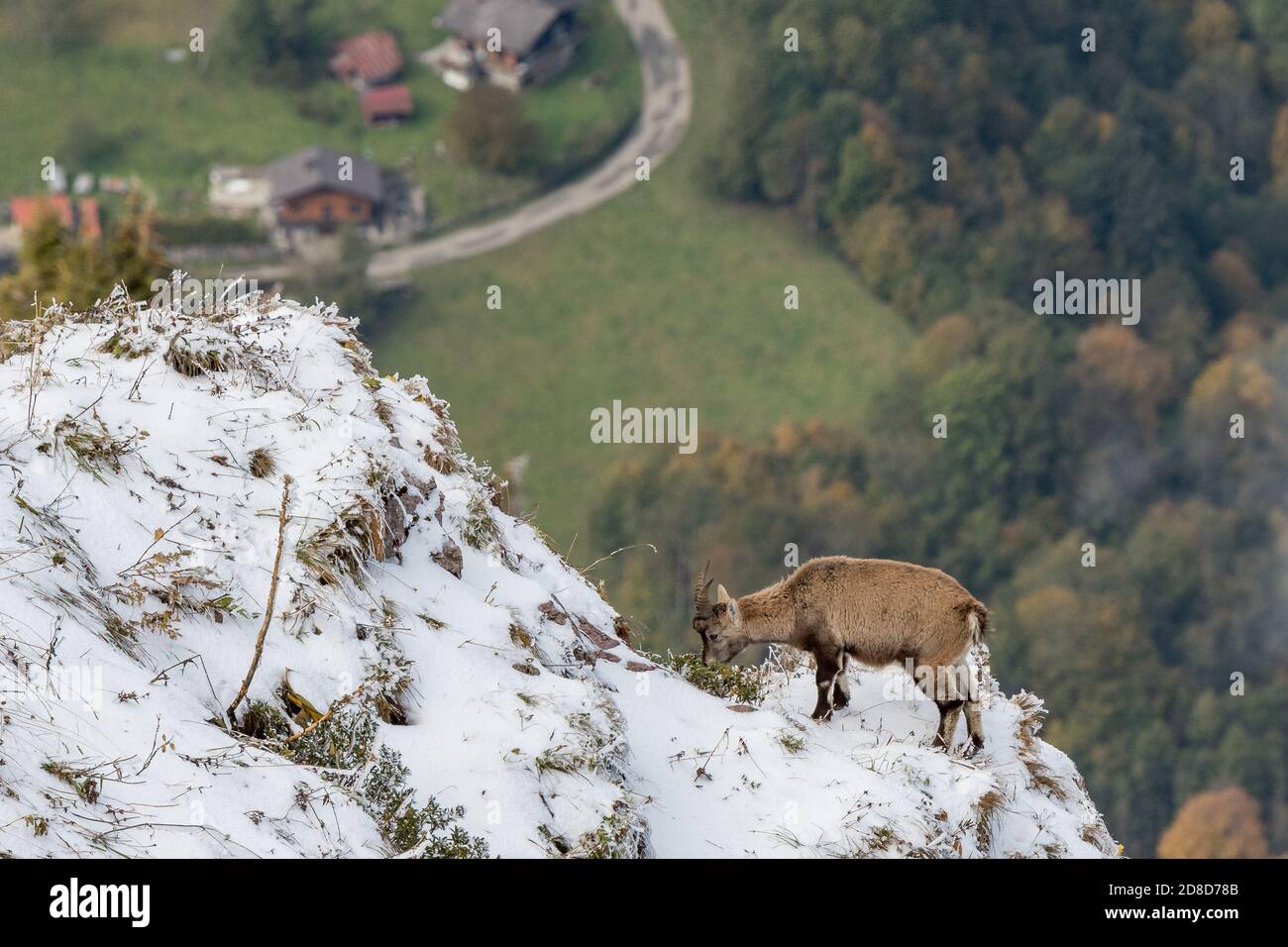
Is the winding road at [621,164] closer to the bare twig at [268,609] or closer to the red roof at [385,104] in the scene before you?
the red roof at [385,104]

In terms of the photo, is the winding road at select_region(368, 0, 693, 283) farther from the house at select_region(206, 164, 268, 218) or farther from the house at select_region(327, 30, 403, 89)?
the house at select_region(327, 30, 403, 89)

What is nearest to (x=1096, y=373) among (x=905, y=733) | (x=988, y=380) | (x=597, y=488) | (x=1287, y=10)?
(x=988, y=380)

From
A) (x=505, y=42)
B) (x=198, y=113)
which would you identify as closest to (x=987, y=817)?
(x=198, y=113)

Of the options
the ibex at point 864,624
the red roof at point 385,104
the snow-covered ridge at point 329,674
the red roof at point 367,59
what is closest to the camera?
the snow-covered ridge at point 329,674

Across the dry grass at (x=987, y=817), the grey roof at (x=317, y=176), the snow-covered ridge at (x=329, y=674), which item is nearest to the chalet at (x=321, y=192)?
the grey roof at (x=317, y=176)

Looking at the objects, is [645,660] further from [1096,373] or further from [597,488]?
[1096,373]

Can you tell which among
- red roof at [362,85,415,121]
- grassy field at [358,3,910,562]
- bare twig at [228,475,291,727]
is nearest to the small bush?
bare twig at [228,475,291,727]
